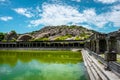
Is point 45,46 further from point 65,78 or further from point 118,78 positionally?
point 118,78

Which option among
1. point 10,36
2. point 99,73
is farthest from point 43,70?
point 10,36

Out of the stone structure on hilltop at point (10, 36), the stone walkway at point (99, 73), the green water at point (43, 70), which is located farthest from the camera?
the stone structure on hilltop at point (10, 36)

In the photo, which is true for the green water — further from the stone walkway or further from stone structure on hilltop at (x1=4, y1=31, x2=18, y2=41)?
stone structure on hilltop at (x1=4, y1=31, x2=18, y2=41)

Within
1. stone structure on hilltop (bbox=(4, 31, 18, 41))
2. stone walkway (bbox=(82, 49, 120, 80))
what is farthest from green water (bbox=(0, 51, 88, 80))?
stone structure on hilltop (bbox=(4, 31, 18, 41))

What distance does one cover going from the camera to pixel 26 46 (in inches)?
3846

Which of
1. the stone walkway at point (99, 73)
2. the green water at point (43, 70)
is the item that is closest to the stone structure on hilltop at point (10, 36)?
the green water at point (43, 70)

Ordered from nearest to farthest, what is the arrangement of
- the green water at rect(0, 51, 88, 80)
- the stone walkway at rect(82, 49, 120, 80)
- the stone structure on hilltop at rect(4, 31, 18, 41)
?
the stone walkway at rect(82, 49, 120, 80) < the green water at rect(0, 51, 88, 80) < the stone structure on hilltop at rect(4, 31, 18, 41)

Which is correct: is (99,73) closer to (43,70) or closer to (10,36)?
(43,70)

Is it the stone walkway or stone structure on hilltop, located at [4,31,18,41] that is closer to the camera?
the stone walkway

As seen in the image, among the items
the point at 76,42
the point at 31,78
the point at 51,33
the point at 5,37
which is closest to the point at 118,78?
the point at 31,78

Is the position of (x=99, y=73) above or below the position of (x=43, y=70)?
above

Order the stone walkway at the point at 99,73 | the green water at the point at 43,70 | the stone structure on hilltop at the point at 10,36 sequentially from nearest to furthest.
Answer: the stone walkway at the point at 99,73
the green water at the point at 43,70
the stone structure on hilltop at the point at 10,36

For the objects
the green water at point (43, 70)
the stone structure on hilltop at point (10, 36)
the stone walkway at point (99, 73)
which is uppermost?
the stone structure on hilltop at point (10, 36)

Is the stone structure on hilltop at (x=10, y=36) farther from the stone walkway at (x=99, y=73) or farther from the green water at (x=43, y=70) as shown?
the stone walkway at (x=99, y=73)
